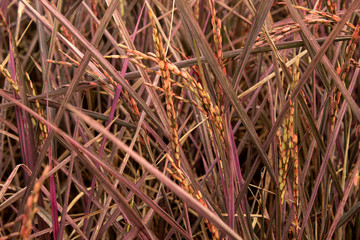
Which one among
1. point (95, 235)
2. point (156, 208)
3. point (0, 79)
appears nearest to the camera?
point (156, 208)

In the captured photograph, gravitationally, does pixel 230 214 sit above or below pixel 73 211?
above

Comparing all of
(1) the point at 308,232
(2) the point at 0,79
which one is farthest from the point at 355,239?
(2) the point at 0,79

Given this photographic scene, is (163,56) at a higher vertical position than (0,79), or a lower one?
higher

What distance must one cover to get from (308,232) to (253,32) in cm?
43

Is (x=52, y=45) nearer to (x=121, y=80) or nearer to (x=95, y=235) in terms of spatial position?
(x=121, y=80)

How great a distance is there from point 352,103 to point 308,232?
0.96 feet

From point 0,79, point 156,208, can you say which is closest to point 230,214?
point 156,208

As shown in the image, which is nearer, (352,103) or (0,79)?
(352,103)

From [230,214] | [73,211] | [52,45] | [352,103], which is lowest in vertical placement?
[73,211]

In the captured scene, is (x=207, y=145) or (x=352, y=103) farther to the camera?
(x=207, y=145)

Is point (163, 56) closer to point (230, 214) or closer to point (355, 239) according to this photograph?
point (230, 214)

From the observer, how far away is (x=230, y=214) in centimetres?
62

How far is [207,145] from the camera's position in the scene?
0.85 metres

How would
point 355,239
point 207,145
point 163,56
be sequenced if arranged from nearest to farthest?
point 163,56
point 207,145
point 355,239
